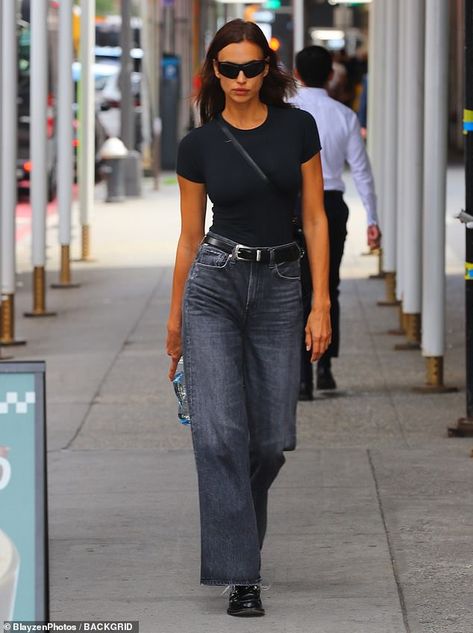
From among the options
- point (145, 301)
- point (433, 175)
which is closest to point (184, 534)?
point (433, 175)

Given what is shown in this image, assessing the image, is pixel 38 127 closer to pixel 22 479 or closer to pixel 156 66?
pixel 22 479

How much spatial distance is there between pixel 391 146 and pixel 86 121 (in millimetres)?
4952

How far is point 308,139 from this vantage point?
17.5ft

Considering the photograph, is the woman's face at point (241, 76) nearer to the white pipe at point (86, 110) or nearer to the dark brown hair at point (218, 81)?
the dark brown hair at point (218, 81)

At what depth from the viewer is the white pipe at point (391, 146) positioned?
13305 millimetres

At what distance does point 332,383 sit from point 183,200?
458cm

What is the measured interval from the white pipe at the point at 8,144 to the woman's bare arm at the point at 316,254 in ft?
19.5

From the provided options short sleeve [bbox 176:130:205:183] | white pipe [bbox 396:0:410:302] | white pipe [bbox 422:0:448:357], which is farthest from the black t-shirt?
white pipe [bbox 396:0:410:302]

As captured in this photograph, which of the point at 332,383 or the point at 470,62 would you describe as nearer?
the point at 470,62

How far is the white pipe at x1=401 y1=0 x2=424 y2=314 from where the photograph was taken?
10.7 meters

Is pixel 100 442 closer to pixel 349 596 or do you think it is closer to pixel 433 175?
pixel 433 175

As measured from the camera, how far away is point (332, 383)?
988 cm

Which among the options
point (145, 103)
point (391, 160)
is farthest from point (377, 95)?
point (145, 103)

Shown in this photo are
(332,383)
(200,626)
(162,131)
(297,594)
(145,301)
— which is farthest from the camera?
(162,131)
